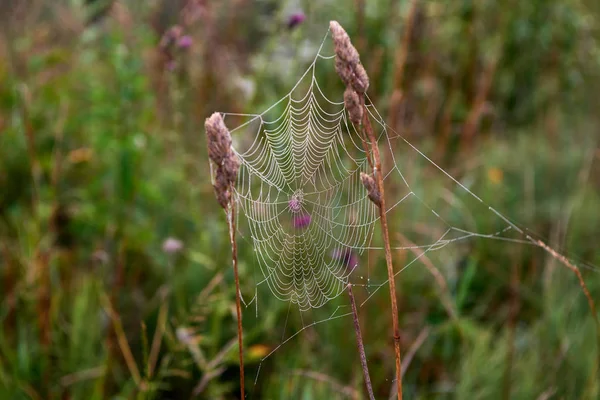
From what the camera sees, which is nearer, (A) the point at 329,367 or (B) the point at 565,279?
(A) the point at 329,367

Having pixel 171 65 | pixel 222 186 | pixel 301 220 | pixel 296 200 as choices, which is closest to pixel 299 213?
pixel 301 220

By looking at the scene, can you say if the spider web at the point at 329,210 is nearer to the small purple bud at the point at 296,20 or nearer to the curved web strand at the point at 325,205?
the curved web strand at the point at 325,205

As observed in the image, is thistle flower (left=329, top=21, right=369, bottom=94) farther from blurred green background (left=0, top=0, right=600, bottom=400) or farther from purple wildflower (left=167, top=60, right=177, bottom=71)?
purple wildflower (left=167, top=60, right=177, bottom=71)

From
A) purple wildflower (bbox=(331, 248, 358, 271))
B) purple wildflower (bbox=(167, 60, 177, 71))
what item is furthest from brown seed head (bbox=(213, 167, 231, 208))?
purple wildflower (bbox=(167, 60, 177, 71))

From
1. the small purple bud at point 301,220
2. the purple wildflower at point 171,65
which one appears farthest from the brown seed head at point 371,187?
the purple wildflower at point 171,65

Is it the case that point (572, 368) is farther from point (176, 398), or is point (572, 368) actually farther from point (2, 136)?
point (2, 136)

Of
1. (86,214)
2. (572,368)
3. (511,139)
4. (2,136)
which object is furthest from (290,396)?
(511,139)

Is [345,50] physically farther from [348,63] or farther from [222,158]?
[222,158]
